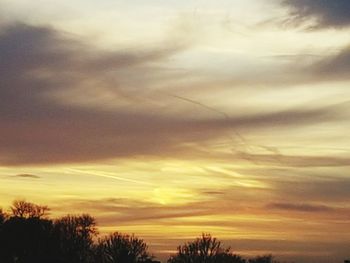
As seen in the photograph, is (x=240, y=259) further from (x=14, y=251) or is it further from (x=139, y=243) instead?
(x=14, y=251)

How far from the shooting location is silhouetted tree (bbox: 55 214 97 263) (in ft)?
566

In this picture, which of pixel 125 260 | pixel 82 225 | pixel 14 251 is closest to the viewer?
pixel 14 251

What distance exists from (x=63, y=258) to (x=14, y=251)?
33.8ft

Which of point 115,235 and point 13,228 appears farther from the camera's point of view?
point 115,235

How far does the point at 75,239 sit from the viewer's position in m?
179

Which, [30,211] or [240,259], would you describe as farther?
[240,259]

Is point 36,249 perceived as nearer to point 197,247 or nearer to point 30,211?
point 30,211

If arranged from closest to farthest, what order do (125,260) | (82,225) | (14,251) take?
(14,251) < (125,260) < (82,225)

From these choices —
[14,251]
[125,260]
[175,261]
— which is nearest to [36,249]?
[14,251]

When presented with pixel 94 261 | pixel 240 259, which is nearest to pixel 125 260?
pixel 94 261

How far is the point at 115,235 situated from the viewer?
18788cm

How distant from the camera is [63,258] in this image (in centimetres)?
16862

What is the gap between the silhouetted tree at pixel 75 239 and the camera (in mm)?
172500

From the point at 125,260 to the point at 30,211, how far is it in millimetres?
22073
